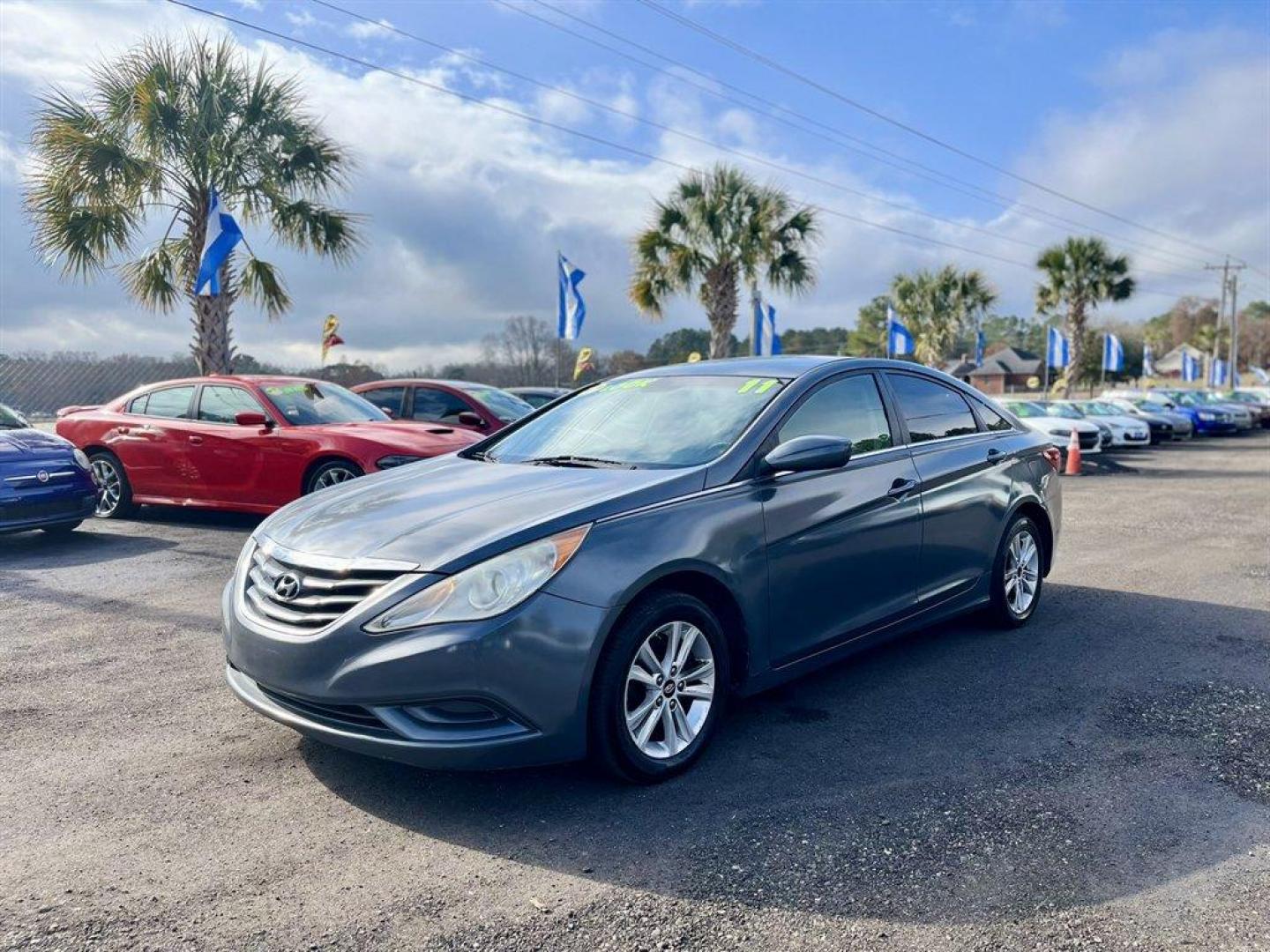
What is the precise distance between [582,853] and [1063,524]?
884 centimetres

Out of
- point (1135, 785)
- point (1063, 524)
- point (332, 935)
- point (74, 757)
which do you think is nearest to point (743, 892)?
point (332, 935)

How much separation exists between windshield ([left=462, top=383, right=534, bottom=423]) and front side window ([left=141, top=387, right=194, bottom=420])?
10.3 ft

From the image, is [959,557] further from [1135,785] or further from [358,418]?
[358,418]

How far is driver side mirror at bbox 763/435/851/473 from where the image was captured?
3.99m

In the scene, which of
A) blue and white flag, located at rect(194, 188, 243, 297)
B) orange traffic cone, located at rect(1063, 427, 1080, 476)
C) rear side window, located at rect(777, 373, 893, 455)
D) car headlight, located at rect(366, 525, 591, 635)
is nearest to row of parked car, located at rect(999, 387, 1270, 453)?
orange traffic cone, located at rect(1063, 427, 1080, 476)

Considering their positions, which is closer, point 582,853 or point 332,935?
point 332,935

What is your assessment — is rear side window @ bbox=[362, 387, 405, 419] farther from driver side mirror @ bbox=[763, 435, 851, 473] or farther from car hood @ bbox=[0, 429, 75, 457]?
driver side mirror @ bbox=[763, 435, 851, 473]

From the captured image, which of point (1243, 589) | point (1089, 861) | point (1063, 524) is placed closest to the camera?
point (1089, 861)

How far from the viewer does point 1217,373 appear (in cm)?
7462

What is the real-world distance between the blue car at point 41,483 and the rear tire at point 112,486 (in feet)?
3.39

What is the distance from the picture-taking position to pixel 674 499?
374cm

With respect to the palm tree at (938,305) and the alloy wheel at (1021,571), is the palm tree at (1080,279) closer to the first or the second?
the palm tree at (938,305)

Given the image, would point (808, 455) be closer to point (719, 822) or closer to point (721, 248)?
point (719, 822)

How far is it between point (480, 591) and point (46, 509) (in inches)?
272
